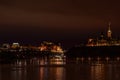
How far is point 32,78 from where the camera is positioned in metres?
42.0

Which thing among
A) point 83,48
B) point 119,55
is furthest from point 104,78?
point 83,48

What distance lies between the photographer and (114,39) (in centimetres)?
19800

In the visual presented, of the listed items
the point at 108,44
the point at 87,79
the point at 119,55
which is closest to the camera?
the point at 87,79

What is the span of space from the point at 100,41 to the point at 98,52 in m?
16.4

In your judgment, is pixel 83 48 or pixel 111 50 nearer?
pixel 111 50

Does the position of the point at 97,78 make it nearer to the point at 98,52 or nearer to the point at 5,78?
the point at 5,78

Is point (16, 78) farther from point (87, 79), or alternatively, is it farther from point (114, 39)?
point (114, 39)

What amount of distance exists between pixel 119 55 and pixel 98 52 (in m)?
9.91

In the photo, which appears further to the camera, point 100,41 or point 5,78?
point 100,41

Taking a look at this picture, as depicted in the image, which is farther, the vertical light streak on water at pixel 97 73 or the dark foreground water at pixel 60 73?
the dark foreground water at pixel 60 73

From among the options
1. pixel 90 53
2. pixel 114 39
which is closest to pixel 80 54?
pixel 90 53

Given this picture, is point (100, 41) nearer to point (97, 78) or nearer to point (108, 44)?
point (108, 44)

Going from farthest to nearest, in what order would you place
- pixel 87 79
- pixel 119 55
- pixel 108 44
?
Result: pixel 108 44
pixel 119 55
pixel 87 79

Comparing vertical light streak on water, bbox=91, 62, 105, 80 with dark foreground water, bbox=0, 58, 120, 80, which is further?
dark foreground water, bbox=0, 58, 120, 80
